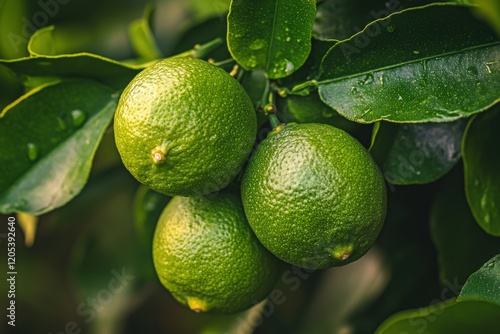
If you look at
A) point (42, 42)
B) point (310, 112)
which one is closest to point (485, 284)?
point (310, 112)

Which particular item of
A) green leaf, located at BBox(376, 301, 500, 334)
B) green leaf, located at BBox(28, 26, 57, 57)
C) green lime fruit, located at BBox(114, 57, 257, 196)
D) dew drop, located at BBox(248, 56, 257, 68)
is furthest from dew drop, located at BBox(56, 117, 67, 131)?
green leaf, located at BBox(376, 301, 500, 334)

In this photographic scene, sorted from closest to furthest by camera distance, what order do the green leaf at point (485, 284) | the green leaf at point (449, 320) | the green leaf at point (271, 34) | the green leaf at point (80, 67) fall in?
the green leaf at point (449, 320) < the green leaf at point (485, 284) < the green leaf at point (271, 34) < the green leaf at point (80, 67)

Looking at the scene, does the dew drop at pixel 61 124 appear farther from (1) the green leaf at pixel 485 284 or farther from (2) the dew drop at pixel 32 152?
(1) the green leaf at pixel 485 284

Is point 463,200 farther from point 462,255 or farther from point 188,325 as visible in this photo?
point 188,325

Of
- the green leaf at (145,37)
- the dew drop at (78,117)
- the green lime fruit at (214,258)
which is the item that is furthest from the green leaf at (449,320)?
the green leaf at (145,37)

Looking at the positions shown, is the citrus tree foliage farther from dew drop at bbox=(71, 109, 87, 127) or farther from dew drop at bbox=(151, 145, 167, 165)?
dew drop at bbox=(151, 145, 167, 165)
